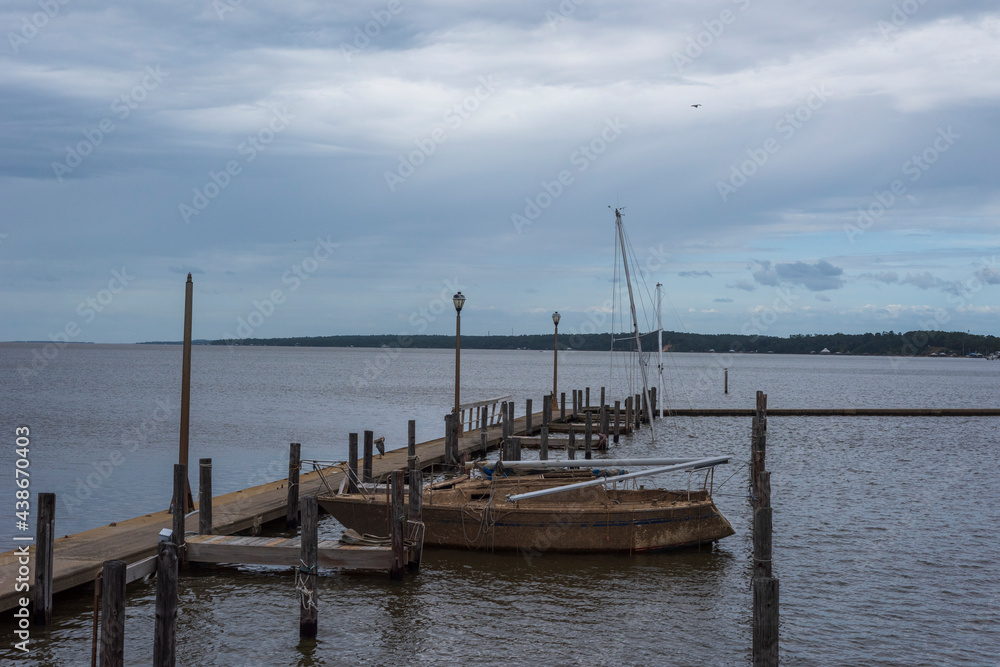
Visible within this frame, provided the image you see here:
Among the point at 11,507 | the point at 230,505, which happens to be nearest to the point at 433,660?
the point at 230,505

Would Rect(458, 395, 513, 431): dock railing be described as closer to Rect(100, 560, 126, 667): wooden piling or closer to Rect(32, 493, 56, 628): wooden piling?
Rect(32, 493, 56, 628): wooden piling

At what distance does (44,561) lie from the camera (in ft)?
39.4

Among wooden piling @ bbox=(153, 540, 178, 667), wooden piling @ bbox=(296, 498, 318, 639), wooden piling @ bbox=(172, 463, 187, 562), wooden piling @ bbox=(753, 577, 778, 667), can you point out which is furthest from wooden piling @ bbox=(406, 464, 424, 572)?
wooden piling @ bbox=(753, 577, 778, 667)

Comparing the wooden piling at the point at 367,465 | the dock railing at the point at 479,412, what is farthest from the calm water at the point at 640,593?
the dock railing at the point at 479,412

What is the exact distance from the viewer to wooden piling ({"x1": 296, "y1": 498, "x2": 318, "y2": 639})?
12.6m

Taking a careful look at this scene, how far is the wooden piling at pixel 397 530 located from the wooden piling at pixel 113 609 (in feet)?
20.2

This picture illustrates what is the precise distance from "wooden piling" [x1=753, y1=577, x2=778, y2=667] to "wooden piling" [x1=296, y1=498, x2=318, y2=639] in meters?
6.37

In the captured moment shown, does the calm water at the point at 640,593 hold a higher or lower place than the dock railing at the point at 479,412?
lower

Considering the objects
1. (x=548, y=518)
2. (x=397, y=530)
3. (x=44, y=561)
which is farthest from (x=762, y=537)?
(x=44, y=561)

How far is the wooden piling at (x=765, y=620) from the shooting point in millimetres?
9445

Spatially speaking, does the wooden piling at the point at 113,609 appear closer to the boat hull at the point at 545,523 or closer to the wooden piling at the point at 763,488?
the boat hull at the point at 545,523

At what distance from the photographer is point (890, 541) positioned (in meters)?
20.2

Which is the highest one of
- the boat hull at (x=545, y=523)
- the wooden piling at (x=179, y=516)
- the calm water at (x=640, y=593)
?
the wooden piling at (x=179, y=516)

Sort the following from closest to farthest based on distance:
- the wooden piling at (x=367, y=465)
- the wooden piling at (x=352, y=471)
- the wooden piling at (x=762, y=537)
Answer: the wooden piling at (x=762, y=537) < the wooden piling at (x=352, y=471) < the wooden piling at (x=367, y=465)
